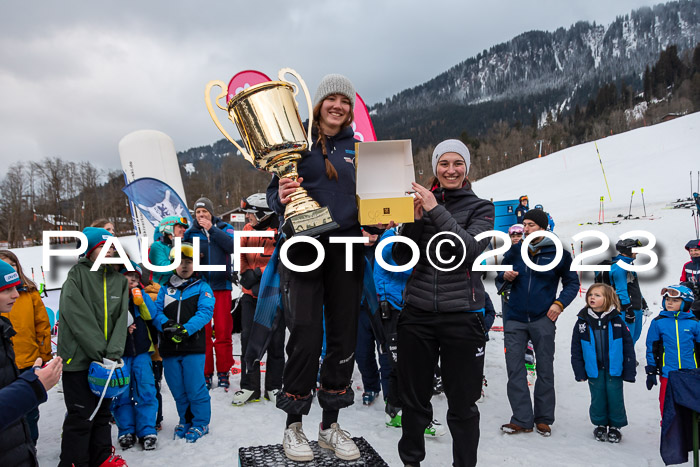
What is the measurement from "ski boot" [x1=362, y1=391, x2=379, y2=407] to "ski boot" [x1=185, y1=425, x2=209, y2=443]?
1.82 meters

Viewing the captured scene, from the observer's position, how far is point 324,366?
8.81ft

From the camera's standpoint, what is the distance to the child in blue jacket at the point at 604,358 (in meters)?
4.34

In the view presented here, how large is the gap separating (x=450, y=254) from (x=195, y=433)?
3.14 meters

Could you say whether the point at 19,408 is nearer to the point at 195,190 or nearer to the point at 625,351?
the point at 625,351

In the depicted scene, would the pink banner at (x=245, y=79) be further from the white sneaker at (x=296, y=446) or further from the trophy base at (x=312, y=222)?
the white sneaker at (x=296, y=446)

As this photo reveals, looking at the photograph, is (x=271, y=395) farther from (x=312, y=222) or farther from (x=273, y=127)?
(x=273, y=127)

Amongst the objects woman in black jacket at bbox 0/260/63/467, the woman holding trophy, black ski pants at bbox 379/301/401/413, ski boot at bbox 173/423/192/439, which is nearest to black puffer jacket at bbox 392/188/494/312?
the woman holding trophy

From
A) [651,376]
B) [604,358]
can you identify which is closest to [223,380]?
[604,358]

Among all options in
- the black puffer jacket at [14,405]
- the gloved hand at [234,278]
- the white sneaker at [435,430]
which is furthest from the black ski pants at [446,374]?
the gloved hand at [234,278]

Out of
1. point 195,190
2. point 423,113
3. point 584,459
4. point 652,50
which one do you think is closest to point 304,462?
point 584,459

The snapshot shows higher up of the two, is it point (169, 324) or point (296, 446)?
point (169, 324)

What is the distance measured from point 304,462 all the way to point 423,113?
157778 mm

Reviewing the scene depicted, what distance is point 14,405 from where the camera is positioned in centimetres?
196

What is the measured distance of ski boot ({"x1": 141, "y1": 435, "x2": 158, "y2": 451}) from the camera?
4023 mm
